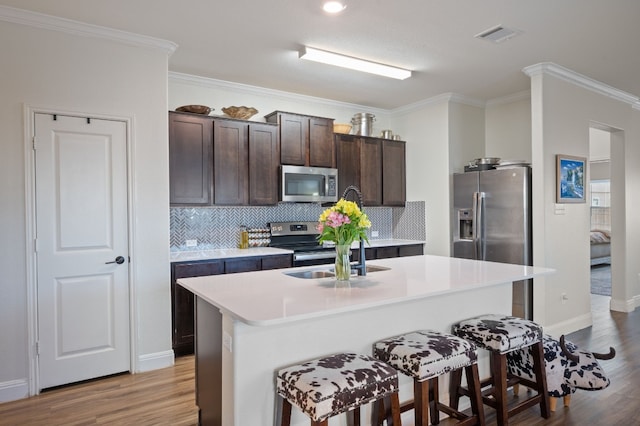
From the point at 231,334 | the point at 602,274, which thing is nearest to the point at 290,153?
the point at 231,334

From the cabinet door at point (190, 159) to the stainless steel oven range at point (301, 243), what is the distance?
1.00m

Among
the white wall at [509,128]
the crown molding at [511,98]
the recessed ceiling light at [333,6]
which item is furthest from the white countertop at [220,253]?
the crown molding at [511,98]

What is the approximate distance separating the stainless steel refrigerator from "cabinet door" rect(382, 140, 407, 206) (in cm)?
95

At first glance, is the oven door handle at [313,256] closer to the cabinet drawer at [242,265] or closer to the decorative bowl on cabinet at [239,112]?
the cabinet drawer at [242,265]

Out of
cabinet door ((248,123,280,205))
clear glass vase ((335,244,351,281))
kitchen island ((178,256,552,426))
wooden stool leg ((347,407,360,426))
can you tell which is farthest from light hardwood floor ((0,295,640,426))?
cabinet door ((248,123,280,205))

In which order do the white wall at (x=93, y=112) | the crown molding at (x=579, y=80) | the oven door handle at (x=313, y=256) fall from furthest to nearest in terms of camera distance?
the oven door handle at (x=313, y=256), the crown molding at (x=579, y=80), the white wall at (x=93, y=112)

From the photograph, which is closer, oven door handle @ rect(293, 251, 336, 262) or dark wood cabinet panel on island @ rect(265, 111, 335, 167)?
oven door handle @ rect(293, 251, 336, 262)

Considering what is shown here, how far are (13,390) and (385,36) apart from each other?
3798 millimetres

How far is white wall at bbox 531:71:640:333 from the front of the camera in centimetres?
411

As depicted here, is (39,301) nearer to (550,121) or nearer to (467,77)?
(467,77)

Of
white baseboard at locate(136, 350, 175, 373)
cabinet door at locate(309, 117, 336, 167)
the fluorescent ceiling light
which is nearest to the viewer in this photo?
white baseboard at locate(136, 350, 175, 373)

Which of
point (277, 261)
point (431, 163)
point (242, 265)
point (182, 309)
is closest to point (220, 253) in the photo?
point (242, 265)

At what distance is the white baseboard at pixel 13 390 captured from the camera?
285 centimetres

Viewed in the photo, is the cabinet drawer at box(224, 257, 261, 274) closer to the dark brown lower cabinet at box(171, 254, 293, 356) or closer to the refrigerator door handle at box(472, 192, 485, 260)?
the dark brown lower cabinet at box(171, 254, 293, 356)
